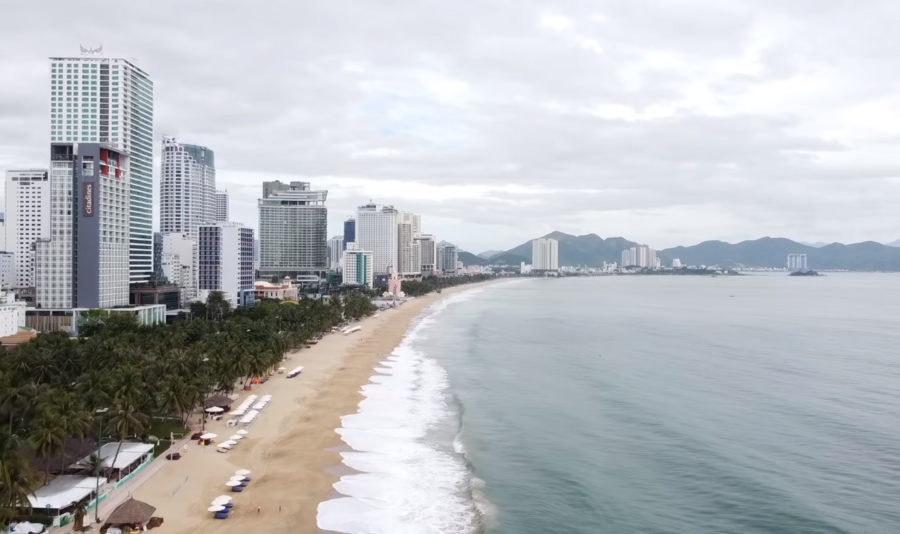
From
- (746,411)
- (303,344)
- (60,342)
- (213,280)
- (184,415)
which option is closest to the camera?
(184,415)

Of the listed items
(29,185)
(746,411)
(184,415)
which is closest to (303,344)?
(184,415)

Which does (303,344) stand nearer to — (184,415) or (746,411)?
(184,415)

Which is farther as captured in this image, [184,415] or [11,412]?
[184,415]

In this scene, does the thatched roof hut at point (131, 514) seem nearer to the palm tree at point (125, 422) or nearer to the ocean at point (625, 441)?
the palm tree at point (125, 422)

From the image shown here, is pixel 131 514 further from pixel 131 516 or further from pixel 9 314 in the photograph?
pixel 9 314

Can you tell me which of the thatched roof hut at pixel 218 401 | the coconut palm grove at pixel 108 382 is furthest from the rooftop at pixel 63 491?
the thatched roof hut at pixel 218 401

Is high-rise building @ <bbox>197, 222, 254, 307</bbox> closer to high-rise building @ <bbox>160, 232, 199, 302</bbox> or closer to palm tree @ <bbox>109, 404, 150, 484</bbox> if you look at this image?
high-rise building @ <bbox>160, 232, 199, 302</bbox>

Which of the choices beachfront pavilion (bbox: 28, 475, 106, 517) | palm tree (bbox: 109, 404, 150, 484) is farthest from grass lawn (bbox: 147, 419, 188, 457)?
beachfront pavilion (bbox: 28, 475, 106, 517)
